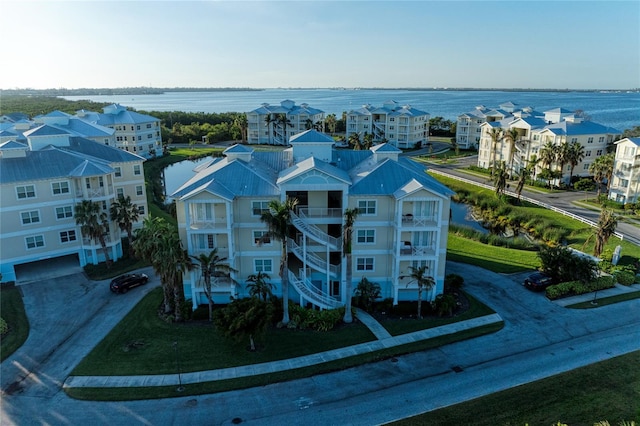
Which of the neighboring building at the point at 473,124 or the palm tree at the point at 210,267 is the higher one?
the neighboring building at the point at 473,124

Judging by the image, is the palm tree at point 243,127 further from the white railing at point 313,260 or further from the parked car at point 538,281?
the parked car at point 538,281

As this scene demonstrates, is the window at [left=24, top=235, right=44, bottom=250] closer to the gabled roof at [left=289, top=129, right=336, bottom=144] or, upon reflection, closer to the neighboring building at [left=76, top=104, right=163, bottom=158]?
the gabled roof at [left=289, top=129, right=336, bottom=144]

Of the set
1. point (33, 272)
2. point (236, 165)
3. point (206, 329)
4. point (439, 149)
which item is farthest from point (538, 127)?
point (33, 272)

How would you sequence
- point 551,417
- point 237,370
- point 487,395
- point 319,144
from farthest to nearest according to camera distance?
point 319,144
point 237,370
point 487,395
point 551,417

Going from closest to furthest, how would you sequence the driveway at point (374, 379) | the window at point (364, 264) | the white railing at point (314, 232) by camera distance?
the driveway at point (374, 379) < the white railing at point (314, 232) < the window at point (364, 264)

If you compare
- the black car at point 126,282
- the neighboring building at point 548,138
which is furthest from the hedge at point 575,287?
the neighboring building at point 548,138

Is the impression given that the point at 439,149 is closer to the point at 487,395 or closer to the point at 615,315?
the point at 615,315

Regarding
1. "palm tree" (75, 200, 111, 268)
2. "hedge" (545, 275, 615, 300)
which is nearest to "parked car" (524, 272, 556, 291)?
"hedge" (545, 275, 615, 300)

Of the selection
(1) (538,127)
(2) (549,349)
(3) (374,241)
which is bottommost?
(2) (549,349)

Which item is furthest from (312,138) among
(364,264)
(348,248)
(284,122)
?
(284,122)
